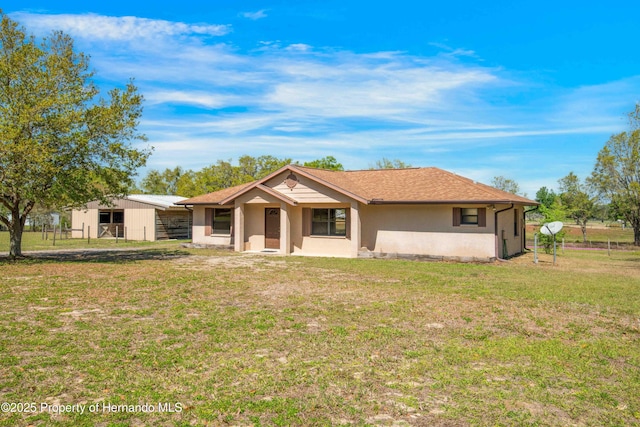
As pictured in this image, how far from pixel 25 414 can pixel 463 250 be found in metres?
18.0

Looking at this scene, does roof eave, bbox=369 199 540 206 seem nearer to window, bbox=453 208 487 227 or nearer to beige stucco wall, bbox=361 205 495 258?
beige stucco wall, bbox=361 205 495 258

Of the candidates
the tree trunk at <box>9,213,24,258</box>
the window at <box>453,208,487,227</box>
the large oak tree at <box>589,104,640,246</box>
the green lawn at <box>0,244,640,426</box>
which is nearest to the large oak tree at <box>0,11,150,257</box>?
the tree trunk at <box>9,213,24,258</box>

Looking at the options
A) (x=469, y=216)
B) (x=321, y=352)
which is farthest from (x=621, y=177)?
(x=321, y=352)

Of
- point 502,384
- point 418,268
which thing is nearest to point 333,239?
point 418,268

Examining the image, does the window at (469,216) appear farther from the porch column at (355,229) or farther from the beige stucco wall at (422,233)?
the porch column at (355,229)

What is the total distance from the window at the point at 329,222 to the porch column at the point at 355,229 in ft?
2.81

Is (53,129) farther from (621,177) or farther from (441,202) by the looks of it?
(621,177)

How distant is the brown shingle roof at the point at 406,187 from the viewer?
20.1 meters

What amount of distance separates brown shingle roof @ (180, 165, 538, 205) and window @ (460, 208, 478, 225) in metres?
0.73

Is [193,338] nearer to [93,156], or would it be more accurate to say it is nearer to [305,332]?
[305,332]

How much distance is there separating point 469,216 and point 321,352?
14.9 m

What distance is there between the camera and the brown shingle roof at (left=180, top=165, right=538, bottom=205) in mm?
20125

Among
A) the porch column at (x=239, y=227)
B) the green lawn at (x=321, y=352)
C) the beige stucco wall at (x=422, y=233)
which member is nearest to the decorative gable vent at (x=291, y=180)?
the porch column at (x=239, y=227)

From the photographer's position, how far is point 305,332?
804 centimetres
